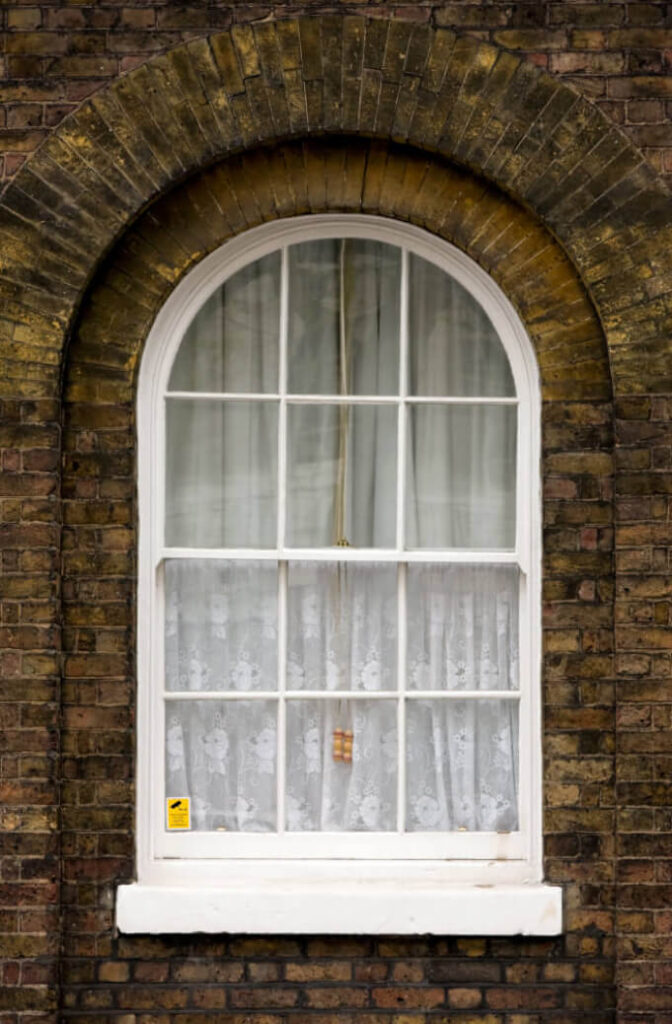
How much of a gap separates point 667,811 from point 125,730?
1972 millimetres

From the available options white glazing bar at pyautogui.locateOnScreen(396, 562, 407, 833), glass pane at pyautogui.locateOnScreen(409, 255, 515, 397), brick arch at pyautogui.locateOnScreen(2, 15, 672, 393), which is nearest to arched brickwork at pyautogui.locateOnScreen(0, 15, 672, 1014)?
brick arch at pyautogui.locateOnScreen(2, 15, 672, 393)

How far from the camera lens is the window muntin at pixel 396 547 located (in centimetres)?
488

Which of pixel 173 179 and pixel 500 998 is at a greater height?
pixel 173 179

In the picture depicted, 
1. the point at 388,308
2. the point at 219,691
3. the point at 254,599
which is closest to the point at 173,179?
the point at 388,308

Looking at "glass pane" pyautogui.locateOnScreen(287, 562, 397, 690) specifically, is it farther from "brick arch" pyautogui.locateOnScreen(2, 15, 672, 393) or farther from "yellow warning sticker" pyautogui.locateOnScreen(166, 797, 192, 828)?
"brick arch" pyautogui.locateOnScreen(2, 15, 672, 393)

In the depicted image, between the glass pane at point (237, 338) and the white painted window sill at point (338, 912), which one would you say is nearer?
the white painted window sill at point (338, 912)

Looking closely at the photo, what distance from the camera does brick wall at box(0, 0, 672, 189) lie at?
470cm

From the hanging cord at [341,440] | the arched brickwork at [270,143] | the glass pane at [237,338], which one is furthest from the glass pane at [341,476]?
the arched brickwork at [270,143]

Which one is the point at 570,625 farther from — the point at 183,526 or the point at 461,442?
the point at 183,526

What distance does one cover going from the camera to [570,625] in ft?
15.7

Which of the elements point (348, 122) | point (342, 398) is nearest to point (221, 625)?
point (342, 398)

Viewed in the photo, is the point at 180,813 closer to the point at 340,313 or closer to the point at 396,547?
the point at 396,547

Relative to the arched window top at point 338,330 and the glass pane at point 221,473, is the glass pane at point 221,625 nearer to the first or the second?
the glass pane at point 221,473

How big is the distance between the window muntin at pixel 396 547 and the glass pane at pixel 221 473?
0.4 inches
